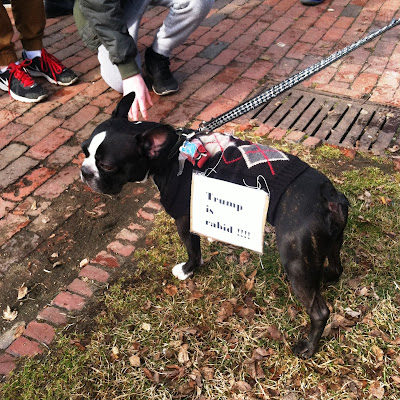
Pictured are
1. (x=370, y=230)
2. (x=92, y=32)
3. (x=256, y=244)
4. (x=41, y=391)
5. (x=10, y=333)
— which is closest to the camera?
(x=256, y=244)

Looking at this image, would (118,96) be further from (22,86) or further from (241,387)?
(241,387)

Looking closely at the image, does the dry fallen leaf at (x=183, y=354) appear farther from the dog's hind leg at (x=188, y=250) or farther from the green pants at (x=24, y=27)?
the green pants at (x=24, y=27)

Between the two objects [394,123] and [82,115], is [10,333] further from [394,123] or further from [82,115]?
[394,123]

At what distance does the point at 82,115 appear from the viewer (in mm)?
4957

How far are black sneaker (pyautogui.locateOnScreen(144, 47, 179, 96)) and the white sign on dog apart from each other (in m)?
2.79

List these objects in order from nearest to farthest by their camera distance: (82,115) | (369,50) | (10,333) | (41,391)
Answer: (41,391)
(10,333)
(82,115)
(369,50)

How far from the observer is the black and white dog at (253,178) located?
2.38m

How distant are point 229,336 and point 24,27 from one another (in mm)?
4312

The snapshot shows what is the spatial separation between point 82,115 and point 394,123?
3225 millimetres

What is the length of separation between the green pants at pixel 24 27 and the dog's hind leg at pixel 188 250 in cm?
350

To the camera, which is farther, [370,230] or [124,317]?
[370,230]

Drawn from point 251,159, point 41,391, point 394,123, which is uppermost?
point 251,159

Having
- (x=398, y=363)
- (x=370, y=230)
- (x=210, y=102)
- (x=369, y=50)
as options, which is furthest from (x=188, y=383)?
(x=369, y=50)

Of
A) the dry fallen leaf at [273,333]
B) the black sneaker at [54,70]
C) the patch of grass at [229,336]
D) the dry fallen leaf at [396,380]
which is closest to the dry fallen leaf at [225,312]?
the patch of grass at [229,336]
